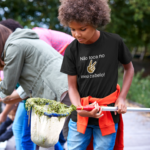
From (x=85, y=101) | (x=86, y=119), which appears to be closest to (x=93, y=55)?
(x=85, y=101)

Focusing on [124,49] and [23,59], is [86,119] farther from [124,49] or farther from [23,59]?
[23,59]

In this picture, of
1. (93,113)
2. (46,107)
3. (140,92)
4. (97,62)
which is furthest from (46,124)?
(140,92)

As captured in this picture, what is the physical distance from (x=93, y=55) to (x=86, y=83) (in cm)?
24

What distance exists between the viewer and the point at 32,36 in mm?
2309

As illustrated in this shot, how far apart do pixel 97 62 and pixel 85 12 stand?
400 millimetres

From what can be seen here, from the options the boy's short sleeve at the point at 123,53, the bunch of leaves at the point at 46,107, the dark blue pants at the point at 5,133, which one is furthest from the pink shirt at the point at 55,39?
the dark blue pants at the point at 5,133

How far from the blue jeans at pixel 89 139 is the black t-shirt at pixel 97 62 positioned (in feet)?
0.32

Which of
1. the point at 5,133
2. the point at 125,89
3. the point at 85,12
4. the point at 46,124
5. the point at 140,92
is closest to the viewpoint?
the point at 46,124

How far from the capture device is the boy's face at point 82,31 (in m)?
1.76

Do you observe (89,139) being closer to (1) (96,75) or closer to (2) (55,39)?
(1) (96,75)

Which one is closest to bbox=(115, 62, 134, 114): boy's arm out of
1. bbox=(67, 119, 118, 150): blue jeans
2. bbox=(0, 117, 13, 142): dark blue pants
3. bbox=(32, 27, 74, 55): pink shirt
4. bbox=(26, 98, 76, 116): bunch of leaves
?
bbox=(67, 119, 118, 150): blue jeans

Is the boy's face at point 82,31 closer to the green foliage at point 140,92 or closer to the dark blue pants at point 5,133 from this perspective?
the dark blue pants at point 5,133

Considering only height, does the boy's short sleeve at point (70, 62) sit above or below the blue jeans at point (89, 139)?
above

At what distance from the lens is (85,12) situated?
1742 mm
